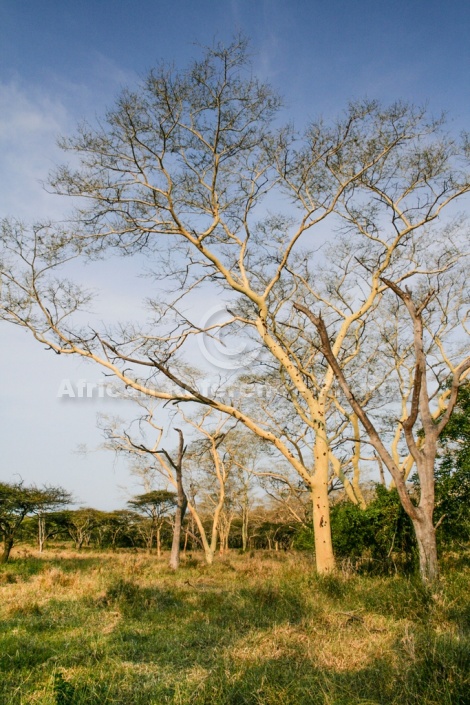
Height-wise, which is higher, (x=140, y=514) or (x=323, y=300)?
(x=323, y=300)

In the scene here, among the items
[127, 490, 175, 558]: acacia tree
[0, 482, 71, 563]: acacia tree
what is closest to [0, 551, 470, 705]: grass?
[0, 482, 71, 563]: acacia tree

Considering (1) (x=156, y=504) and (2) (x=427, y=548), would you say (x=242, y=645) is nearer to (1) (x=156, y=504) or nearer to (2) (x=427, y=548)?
(2) (x=427, y=548)

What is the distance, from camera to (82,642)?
4703mm

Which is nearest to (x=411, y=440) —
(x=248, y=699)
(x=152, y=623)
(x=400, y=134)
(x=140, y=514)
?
(x=152, y=623)

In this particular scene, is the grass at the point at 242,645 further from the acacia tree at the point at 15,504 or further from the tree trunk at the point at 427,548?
the acacia tree at the point at 15,504

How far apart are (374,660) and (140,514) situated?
3088 cm

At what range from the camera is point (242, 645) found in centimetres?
448

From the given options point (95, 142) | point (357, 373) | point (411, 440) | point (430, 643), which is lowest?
point (430, 643)

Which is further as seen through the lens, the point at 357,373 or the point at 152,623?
the point at 357,373

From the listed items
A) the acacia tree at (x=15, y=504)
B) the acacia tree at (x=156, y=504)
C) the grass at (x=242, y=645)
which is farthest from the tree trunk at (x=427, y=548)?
the acacia tree at (x=156, y=504)

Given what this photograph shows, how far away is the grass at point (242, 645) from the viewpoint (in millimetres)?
3211

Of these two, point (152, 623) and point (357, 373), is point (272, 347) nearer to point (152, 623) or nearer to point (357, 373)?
point (152, 623)

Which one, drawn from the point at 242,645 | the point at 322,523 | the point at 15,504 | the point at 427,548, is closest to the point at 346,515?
the point at 322,523

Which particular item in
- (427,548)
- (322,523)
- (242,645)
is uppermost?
(322,523)
